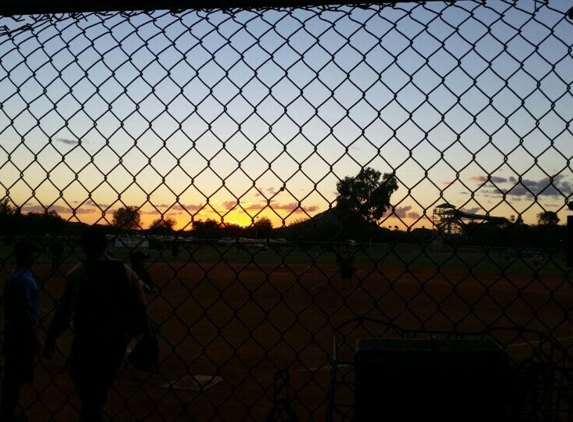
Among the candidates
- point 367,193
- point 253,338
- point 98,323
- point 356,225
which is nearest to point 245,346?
point 98,323

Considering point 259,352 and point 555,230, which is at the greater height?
point 555,230

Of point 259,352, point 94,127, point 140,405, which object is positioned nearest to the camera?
point 94,127

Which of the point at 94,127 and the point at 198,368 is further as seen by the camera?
the point at 198,368

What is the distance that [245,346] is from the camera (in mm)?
10391

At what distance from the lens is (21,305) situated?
5270 millimetres

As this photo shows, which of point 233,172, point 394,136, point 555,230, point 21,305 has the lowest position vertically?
point 21,305

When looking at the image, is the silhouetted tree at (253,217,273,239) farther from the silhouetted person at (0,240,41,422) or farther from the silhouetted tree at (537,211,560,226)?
the silhouetted person at (0,240,41,422)

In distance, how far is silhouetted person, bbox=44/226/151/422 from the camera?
4062mm

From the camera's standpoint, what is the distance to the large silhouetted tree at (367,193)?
6.64 ft

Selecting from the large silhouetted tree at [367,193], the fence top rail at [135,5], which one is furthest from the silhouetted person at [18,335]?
the large silhouetted tree at [367,193]

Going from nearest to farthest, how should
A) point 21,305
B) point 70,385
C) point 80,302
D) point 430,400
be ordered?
1. point 430,400
2. point 80,302
3. point 21,305
4. point 70,385

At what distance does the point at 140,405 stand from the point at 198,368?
6.00 ft

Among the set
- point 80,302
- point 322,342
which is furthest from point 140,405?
point 322,342

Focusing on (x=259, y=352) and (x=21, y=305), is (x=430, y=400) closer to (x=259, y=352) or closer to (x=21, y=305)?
(x=21, y=305)
